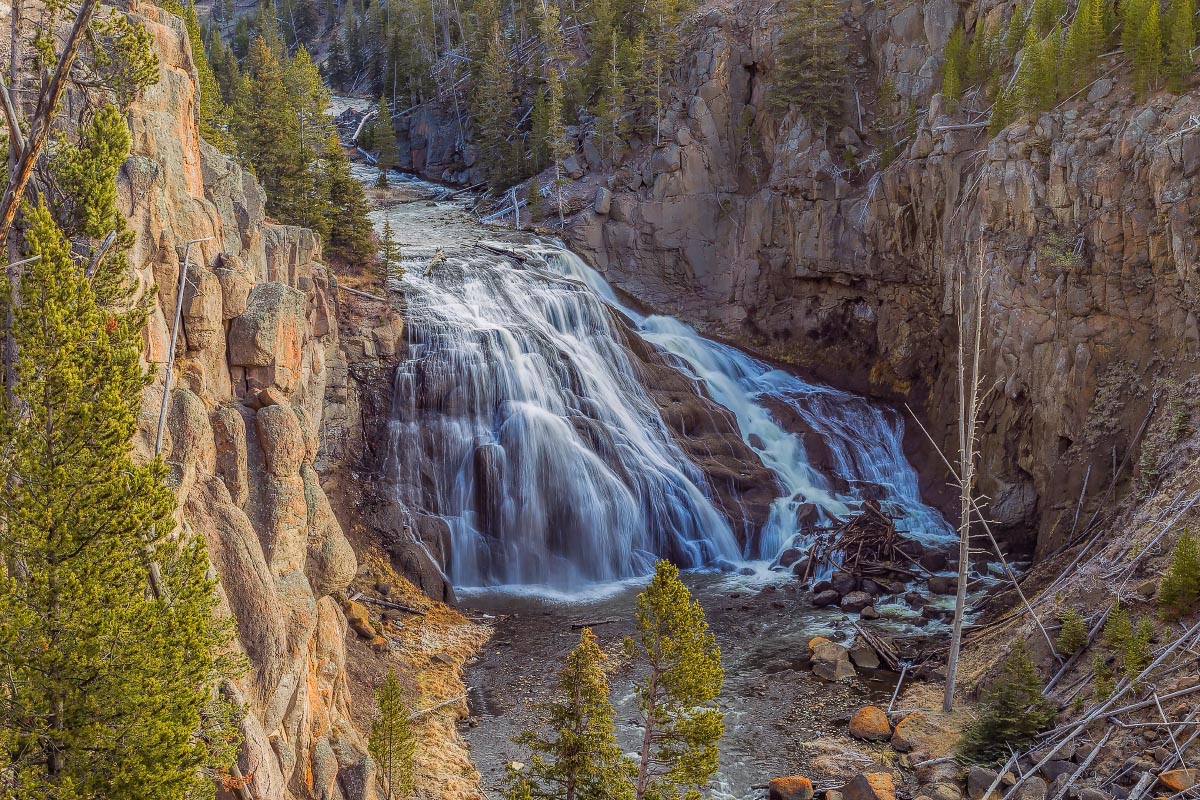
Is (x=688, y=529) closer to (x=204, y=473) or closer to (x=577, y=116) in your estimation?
(x=204, y=473)

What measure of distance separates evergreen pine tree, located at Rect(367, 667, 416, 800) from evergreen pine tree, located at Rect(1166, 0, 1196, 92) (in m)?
27.0

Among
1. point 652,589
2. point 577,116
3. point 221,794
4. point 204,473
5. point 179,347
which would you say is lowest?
point 221,794

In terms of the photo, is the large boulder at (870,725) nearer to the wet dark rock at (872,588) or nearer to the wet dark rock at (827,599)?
the wet dark rock at (827,599)

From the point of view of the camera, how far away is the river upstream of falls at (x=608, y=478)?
21484mm

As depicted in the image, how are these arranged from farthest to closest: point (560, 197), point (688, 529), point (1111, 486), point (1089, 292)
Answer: point (560, 197)
point (688, 529)
point (1089, 292)
point (1111, 486)

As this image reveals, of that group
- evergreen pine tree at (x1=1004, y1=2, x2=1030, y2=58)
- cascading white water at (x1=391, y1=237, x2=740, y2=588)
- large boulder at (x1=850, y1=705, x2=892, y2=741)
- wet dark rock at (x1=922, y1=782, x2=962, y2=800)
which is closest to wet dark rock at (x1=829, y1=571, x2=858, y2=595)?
cascading white water at (x1=391, y1=237, x2=740, y2=588)

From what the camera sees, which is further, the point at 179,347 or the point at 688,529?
the point at 688,529

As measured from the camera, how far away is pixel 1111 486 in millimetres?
24750

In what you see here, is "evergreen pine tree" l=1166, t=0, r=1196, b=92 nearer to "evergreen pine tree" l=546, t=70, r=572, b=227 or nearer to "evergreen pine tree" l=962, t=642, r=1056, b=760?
"evergreen pine tree" l=962, t=642, r=1056, b=760

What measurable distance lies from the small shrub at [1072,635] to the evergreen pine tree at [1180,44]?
1740cm

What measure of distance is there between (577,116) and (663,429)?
2696 centimetres

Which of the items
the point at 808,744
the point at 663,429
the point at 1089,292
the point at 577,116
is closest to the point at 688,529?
the point at 663,429

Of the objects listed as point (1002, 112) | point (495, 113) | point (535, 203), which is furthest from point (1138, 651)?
point (495, 113)

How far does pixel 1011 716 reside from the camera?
1566 centimetres
